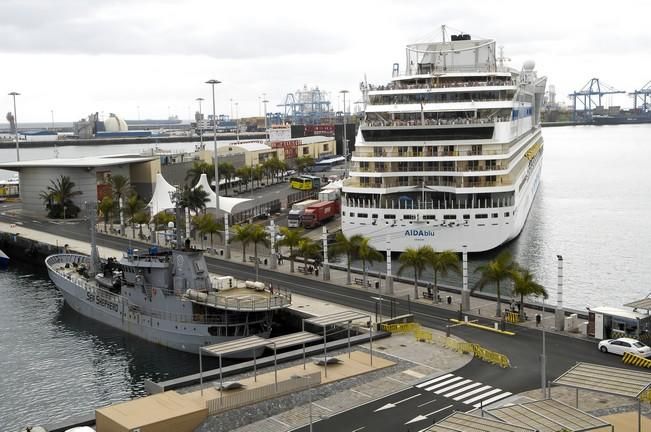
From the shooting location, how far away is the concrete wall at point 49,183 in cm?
9881

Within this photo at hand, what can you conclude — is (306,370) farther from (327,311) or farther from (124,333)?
(124,333)

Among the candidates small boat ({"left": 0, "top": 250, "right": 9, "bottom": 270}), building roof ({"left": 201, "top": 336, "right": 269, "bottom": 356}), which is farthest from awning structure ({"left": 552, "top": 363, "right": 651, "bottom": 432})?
small boat ({"left": 0, "top": 250, "right": 9, "bottom": 270})

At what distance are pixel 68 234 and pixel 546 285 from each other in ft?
170

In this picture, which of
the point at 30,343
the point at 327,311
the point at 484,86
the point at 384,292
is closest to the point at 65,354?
the point at 30,343

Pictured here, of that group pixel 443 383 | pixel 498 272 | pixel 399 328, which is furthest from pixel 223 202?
pixel 443 383

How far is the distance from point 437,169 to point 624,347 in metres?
33.8

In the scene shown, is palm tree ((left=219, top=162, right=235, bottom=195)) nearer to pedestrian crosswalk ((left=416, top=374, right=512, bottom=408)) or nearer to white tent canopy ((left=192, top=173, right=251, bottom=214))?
white tent canopy ((left=192, top=173, right=251, bottom=214))

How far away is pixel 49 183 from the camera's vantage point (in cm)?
9938

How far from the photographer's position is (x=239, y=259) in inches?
2672

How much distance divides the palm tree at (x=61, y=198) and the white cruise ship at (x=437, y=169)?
42.1 meters

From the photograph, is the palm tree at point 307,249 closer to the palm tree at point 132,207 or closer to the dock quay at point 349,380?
the dock quay at point 349,380

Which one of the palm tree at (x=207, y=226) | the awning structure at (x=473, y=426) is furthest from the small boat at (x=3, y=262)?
the awning structure at (x=473, y=426)

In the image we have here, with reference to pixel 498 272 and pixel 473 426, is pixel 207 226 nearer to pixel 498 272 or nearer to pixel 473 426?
pixel 498 272

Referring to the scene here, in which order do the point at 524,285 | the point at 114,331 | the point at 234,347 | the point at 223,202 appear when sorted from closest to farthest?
1. the point at 234,347
2. the point at 524,285
3. the point at 114,331
4. the point at 223,202
